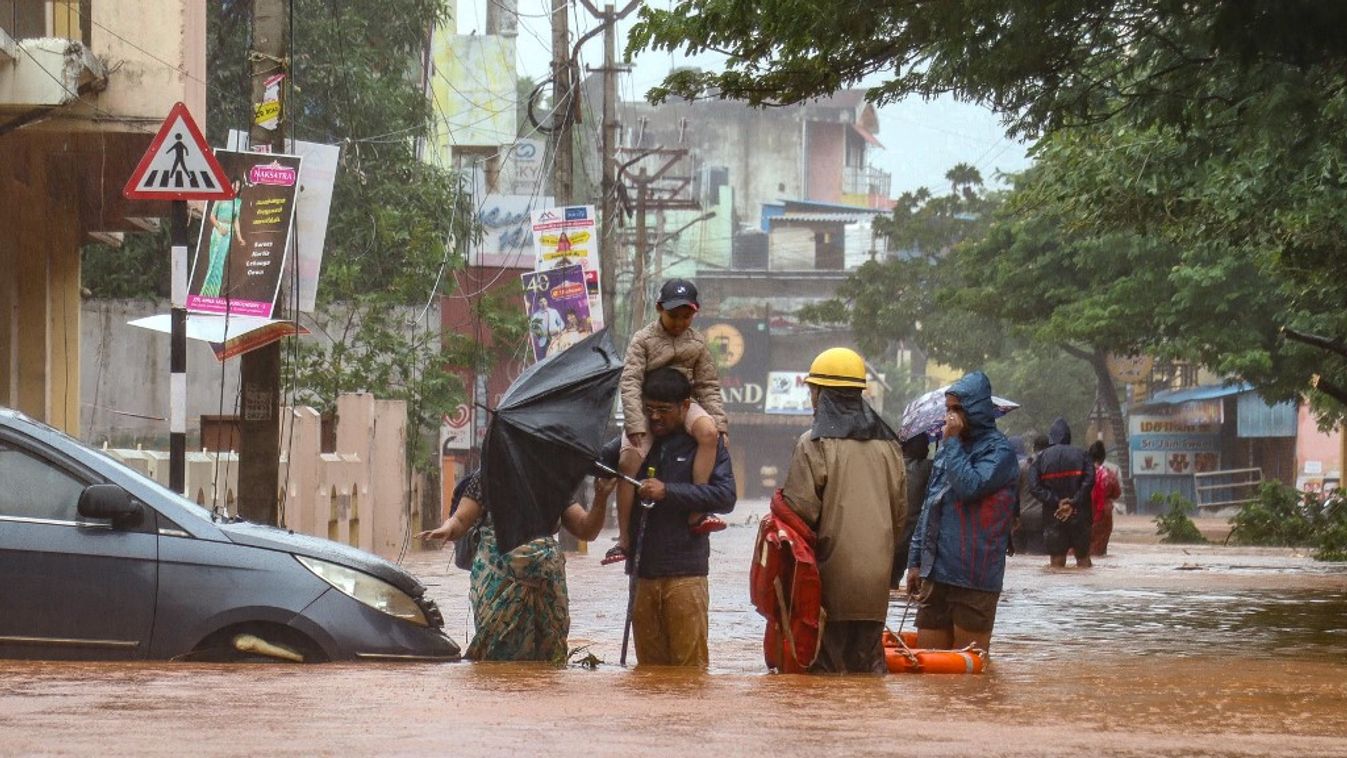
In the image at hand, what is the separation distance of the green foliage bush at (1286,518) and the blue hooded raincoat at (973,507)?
22.4 m

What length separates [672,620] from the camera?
8.38m

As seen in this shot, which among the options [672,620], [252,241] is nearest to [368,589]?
[672,620]

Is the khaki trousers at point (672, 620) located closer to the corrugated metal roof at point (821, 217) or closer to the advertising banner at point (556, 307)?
the advertising banner at point (556, 307)

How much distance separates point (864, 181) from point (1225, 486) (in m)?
47.0

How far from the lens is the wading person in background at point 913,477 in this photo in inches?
432

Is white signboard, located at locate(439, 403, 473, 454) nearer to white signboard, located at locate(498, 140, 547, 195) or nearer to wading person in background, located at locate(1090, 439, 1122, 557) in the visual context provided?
wading person in background, located at locate(1090, 439, 1122, 557)

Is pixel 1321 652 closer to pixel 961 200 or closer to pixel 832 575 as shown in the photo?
pixel 832 575

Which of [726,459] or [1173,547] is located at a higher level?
[726,459]

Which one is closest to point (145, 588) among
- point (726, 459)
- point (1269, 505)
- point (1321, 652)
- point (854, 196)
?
point (726, 459)

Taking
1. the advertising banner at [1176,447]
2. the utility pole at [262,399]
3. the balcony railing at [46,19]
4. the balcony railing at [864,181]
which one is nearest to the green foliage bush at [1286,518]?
the balcony railing at [46,19]

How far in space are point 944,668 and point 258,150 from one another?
6.89 metres

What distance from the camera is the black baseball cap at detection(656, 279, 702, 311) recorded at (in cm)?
852

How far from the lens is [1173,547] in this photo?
3006cm

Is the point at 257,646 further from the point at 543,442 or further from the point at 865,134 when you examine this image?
the point at 865,134
